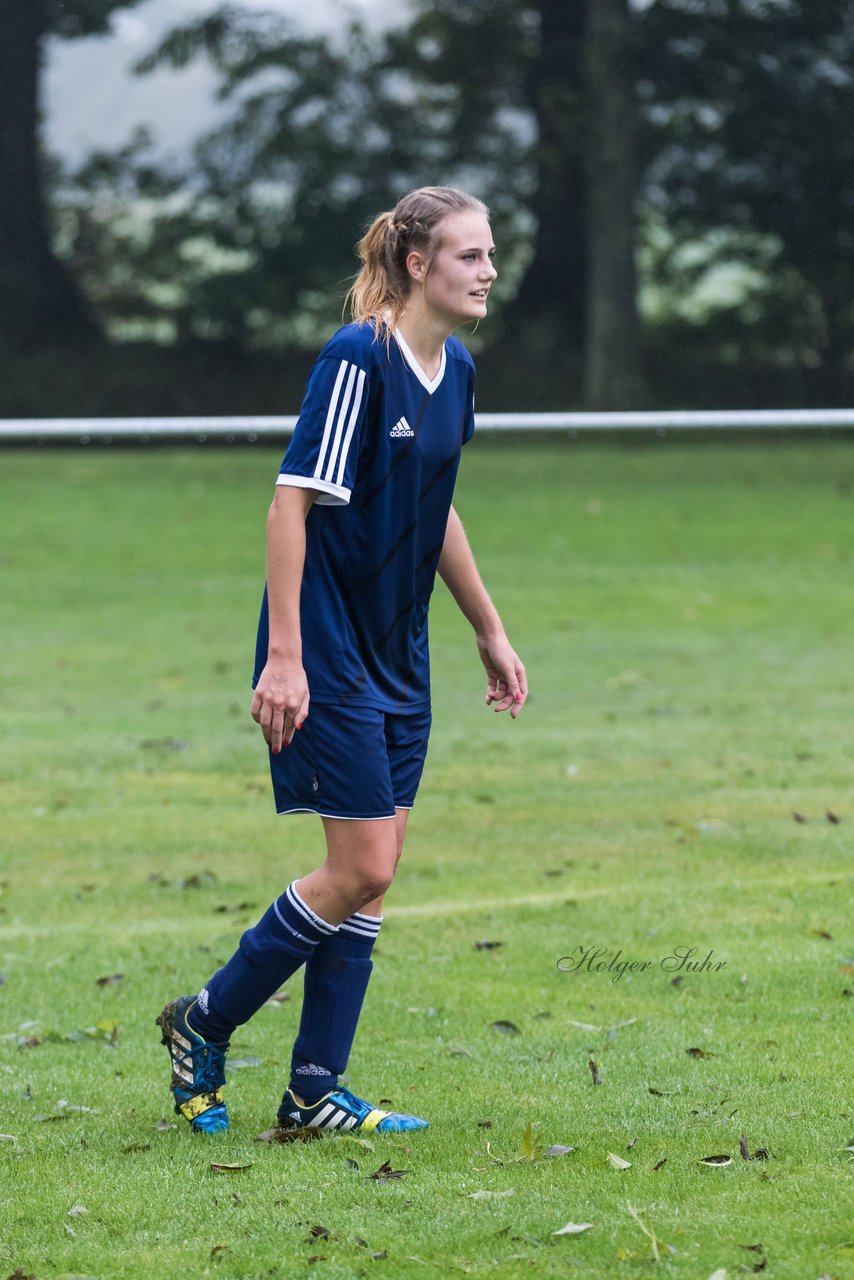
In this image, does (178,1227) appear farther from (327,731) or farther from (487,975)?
(487,975)

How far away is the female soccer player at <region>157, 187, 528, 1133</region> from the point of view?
12.7ft

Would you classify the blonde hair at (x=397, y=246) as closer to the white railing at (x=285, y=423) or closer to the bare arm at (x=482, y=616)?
the bare arm at (x=482, y=616)

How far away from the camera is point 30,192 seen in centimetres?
2970

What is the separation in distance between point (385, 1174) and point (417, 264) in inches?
75.5

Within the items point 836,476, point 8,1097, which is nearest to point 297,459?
point 8,1097

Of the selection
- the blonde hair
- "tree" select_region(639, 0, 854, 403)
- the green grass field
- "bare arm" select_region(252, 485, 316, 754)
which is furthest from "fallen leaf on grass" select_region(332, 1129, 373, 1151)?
"tree" select_region(639, 0, 854, 403)

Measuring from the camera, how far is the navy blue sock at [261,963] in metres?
4.08

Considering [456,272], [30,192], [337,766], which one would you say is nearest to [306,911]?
[337,766]

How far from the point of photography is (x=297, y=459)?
12.6ft

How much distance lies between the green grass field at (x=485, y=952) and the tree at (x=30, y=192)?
15.3 meters

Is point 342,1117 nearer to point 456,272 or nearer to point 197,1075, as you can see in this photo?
point 197,1075

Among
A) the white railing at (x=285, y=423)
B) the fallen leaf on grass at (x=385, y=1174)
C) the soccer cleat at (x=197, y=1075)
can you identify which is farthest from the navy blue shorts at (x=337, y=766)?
the white railing at (x=285, y=423)

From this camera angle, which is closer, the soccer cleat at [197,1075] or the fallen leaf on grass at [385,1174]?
the fallen leaf on grass at [385,1174]

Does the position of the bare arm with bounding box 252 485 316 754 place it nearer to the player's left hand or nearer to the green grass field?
the player's left hand
